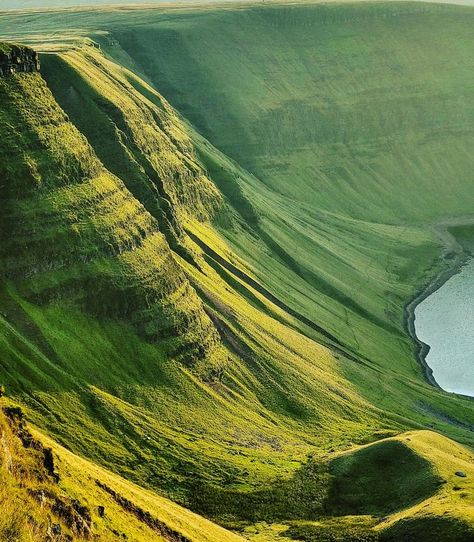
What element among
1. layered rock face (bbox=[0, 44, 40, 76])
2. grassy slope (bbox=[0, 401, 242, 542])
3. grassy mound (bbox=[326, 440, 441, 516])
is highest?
layered rock face (bbox=[0, 44, 40, 76])

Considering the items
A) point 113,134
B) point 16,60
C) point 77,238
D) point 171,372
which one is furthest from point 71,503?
point 113,134

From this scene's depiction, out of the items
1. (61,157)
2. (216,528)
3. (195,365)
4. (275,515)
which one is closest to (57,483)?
(216,528)

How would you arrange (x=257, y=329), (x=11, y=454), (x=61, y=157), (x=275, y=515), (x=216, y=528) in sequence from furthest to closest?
(x=257, y=329) → (x=61, y=157) → (x=275, y=515) → (x=216, y=528) → (x=11, y=454)

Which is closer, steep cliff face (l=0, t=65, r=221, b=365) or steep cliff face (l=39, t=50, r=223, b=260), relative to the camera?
steep cliff face (l=0, t=65, r=221, b=365)

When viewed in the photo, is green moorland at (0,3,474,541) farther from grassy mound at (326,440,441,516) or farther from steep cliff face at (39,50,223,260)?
steep cliff face at (39,50,223,260)

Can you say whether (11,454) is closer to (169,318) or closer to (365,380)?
(169,318)

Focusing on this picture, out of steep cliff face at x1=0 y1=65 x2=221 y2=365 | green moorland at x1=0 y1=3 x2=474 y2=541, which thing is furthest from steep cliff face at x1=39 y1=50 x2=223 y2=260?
steep cliff face at x1=0 y1=65 x2=221 y2=365
